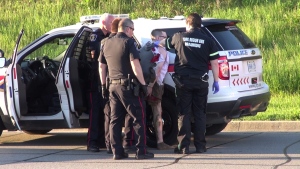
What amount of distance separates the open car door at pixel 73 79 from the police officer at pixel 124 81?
2.49ft

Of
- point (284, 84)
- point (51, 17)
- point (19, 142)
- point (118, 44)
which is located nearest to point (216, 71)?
point (118, 44)

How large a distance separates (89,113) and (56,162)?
39.3 inches

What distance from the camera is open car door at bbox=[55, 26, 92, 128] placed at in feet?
30.3

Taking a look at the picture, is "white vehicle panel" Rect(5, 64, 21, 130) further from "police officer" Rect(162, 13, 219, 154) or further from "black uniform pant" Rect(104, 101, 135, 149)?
"police officer" Rect(162, 13, 219, 154)

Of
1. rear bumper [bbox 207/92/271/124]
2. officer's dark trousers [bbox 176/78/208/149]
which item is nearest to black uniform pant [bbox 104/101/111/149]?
officer's dark trousers [bbox 176/78/208/149]

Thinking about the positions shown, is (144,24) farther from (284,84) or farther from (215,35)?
(284,84)

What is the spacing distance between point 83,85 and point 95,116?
468 millimetres

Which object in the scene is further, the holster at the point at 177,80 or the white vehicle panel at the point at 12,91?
the white vehicle panel at the point at 12,91

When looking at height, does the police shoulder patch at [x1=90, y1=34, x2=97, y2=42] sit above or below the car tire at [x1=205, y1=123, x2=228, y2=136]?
above

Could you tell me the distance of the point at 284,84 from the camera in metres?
14.2

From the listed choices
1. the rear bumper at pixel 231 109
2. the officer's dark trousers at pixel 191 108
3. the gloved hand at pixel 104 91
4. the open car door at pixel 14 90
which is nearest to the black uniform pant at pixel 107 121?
the gloved hand at pixel 104 91

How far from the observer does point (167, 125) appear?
9594 mm

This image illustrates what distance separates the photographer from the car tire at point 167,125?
947 centimetres

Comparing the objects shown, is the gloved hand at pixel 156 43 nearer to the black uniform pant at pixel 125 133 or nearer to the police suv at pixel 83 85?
the police suv at pixel 83 85
